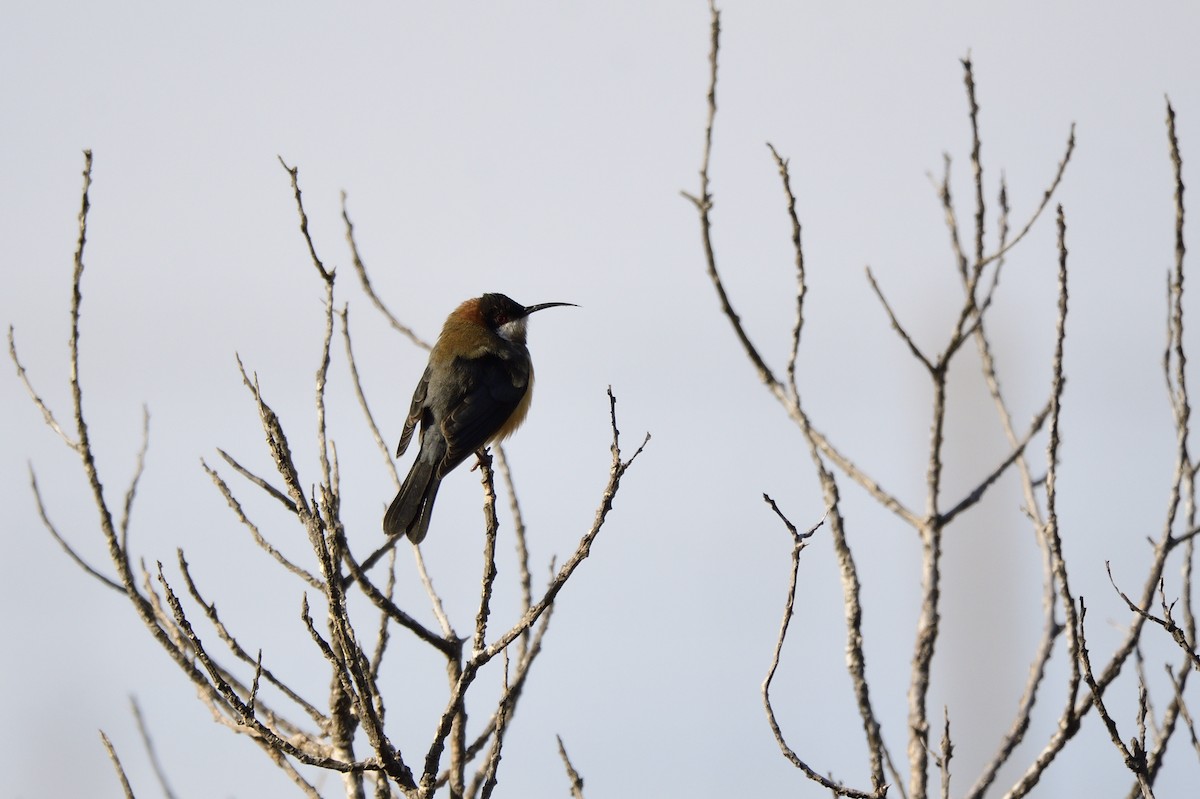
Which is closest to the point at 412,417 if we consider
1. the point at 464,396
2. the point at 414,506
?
the point at 464,396

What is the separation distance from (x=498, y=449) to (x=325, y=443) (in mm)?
988

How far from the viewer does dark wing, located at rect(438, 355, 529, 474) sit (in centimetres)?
588

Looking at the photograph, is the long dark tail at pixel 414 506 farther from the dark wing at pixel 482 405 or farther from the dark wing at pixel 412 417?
the dark wing at pixel 412 417

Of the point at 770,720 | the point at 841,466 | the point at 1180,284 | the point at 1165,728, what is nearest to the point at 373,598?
the point at 770,720

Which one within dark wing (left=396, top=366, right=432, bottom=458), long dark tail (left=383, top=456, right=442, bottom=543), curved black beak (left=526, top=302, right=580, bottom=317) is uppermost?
curved black beak (left=526, top=302, right=580, bottom=317)

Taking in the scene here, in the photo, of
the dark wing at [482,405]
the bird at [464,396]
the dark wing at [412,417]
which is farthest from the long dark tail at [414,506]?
the dark wing at [412,417]

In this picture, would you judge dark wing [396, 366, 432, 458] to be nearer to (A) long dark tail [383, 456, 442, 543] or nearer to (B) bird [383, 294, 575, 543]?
(B) bird [383, 294, 575, 543]

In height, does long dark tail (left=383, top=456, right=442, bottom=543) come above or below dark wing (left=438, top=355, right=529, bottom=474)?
below

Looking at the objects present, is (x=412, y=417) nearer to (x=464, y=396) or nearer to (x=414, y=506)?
(x=464, y=396)

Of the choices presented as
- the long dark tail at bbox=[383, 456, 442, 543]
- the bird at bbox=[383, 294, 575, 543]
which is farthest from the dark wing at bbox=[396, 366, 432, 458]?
the long dark tail at bbox=[383, 456, 442, 543]

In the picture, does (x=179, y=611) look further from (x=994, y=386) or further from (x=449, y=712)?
(x=994, y=386)

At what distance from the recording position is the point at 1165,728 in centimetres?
357

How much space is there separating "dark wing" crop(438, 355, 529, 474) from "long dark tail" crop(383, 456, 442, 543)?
0.15m

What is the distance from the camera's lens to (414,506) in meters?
5.15
